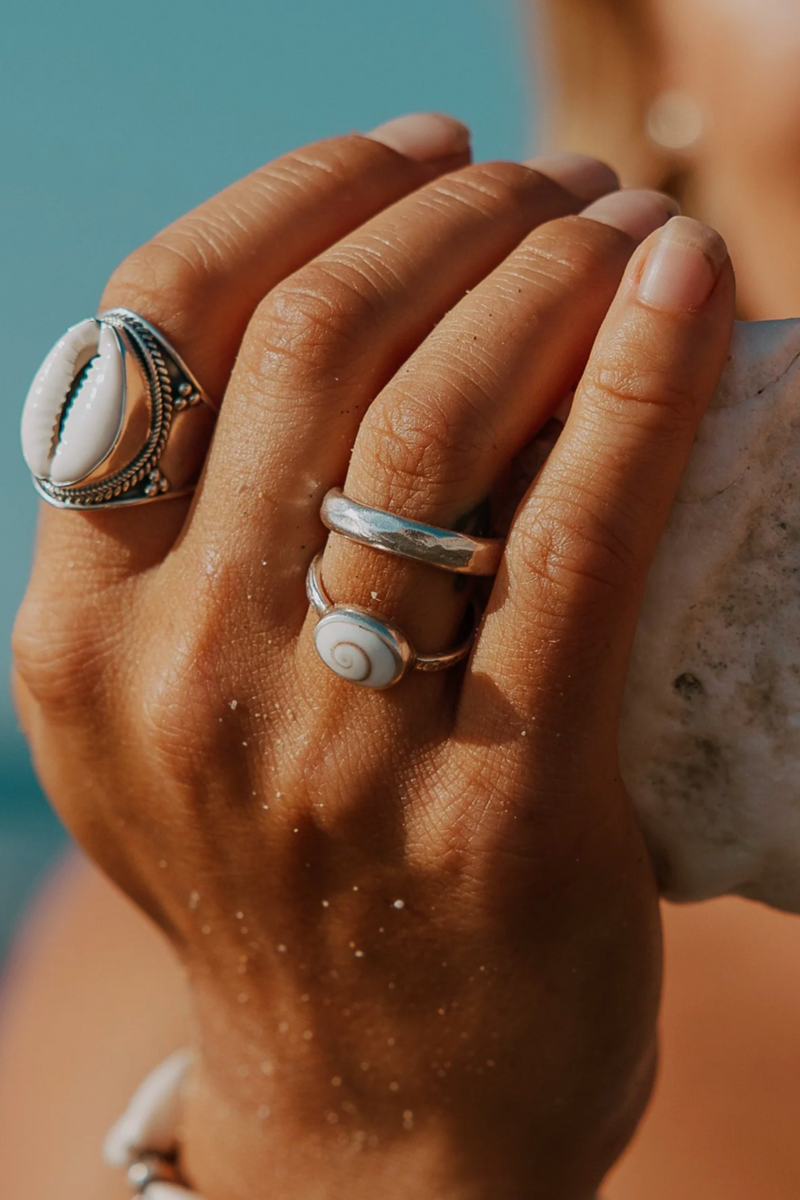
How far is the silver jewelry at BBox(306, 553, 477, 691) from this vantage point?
84 cm

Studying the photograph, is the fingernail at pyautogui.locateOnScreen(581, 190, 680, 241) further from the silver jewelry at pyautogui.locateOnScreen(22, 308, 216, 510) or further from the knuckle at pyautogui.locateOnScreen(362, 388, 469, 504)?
the silver jewelry at pyautogui.locateOnScreen(22, 308, 216, 510)

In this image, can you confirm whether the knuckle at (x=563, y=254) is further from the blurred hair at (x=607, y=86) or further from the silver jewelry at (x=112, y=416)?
the blurred hair at (x=607, y=86)

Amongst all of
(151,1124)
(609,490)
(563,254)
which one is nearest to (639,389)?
(609,490)

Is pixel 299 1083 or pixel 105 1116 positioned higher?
pixel 299 1083

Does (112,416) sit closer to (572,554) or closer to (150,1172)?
(572,554)

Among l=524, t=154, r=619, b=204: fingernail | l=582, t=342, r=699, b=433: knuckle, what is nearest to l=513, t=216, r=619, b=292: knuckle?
l=582, t=342, r=699, b=433: knuckle

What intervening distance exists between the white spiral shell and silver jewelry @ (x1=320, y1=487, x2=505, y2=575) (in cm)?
6

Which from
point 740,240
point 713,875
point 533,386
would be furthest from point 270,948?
point 740,240

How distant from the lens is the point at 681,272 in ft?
2.67

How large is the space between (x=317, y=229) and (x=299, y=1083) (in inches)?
33.3

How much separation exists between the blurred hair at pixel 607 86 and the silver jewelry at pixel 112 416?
1372 mm

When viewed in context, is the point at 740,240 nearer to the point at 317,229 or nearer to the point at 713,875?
the point at 317,229

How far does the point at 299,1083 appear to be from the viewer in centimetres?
115

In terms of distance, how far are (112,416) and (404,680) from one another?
33 cm
